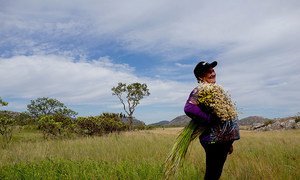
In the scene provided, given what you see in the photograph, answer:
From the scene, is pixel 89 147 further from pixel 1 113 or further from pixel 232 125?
pixel 1 113

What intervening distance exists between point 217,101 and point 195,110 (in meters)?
0.32

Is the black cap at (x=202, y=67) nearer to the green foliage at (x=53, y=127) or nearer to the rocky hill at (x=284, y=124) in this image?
the green foliage at (x=53, y=127)

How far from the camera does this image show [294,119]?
3606 cm

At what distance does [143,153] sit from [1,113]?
13.3 metres

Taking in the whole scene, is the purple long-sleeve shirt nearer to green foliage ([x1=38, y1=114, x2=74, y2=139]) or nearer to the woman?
the woman

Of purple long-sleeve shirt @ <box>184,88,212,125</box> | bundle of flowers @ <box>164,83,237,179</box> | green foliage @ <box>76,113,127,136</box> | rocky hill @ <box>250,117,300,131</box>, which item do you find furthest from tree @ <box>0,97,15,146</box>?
rocky hill @ <box>250,117,300,131</box>

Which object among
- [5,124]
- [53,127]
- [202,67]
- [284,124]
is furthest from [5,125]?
[284,124]

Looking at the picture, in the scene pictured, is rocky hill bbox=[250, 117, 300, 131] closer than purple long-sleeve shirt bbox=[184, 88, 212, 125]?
No

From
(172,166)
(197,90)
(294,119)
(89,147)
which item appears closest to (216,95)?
(197,90)

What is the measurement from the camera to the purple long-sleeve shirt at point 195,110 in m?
4.90

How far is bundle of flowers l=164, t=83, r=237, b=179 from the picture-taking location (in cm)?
487

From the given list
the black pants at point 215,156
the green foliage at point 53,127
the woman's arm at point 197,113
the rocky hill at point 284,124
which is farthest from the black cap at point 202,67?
the rocky hill at point 284,124

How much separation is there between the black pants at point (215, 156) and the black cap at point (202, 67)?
1.00 m

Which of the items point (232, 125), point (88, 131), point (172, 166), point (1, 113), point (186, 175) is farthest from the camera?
point (88, 131)
